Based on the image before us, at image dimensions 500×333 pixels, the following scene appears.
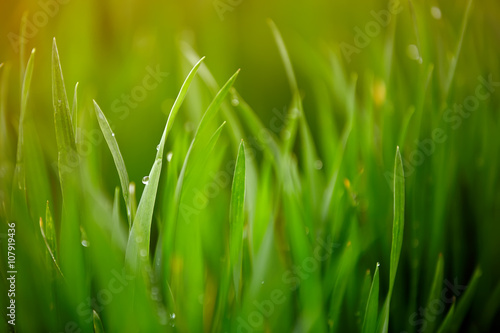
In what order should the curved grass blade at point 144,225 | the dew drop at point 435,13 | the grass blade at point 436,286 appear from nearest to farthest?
the curved grass blade at point 144,225 < the grass blade at point 436,286 < the dew drop at point 435,13

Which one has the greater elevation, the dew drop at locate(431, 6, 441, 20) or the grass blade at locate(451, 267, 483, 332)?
the dew drop at locate(431, 6, 441, 20)

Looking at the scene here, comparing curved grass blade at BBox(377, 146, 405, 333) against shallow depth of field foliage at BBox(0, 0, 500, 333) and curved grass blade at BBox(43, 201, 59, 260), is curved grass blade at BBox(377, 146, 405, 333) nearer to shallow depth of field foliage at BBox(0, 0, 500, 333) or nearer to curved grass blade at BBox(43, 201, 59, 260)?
shallow depth of field foliage at BBox(0, 0, 500, 333)

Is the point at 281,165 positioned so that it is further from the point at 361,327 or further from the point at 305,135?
the point at 361,327

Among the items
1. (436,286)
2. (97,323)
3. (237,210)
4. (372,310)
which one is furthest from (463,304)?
(97,323)

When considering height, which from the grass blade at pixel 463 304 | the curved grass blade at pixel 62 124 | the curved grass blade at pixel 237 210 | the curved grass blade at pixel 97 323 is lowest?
the grass blade at pixel 463 304

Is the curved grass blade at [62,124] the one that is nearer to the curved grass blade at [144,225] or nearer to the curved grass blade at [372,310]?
the curved grass blade at [144,225]

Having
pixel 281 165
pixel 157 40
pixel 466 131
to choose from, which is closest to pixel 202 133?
pixel 281 165

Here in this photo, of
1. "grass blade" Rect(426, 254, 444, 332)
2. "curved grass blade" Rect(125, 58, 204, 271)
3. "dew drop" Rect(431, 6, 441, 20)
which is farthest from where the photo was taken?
"dew drop" Rect(431, 6, 441, 20)

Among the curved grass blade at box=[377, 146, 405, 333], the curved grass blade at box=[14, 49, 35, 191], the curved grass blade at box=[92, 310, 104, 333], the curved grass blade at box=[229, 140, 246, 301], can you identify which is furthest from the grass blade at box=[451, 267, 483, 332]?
the curved grass blade at box=[14, 49, 35, 191]

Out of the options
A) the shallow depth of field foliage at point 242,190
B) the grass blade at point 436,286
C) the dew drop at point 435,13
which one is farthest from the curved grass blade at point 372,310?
the dew drop at point 435,13
